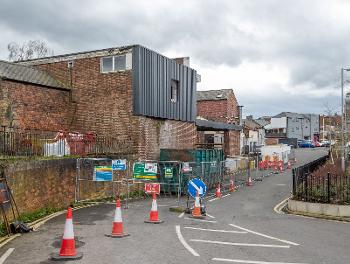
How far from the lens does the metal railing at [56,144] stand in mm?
16141

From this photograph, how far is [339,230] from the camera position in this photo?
13094mm

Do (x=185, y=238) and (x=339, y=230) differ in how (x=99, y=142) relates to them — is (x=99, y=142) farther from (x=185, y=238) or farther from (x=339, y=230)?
(x=339, y=230)

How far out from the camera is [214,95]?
47.2 m

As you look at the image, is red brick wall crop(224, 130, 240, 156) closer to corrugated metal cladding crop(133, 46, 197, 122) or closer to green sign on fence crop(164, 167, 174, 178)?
corrugated metal cladding crop(133, 46, 197, 122)

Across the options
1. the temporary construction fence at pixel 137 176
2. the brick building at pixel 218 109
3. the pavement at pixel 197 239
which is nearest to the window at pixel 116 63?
the temporary construction fence at pixel 137 176

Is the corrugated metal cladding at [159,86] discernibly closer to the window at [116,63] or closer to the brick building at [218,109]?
the window at [116,63]

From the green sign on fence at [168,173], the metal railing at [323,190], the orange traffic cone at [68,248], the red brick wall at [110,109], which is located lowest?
the orange traffic cone at [68,248]

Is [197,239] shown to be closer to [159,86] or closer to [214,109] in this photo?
[159,86]

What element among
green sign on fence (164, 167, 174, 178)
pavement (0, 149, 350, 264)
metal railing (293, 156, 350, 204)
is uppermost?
green sign on fence (164, 167, 174, 178)

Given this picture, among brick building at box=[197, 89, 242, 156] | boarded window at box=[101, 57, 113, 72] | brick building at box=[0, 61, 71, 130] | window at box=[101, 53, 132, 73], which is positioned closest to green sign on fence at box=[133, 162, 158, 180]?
window at box=[101, 53, 132, 73]

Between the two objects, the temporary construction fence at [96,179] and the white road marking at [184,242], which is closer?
the white road marking at [184,242]

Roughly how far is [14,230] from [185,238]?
490 cm

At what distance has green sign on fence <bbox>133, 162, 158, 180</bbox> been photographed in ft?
59.6

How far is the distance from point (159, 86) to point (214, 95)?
75.5ft
